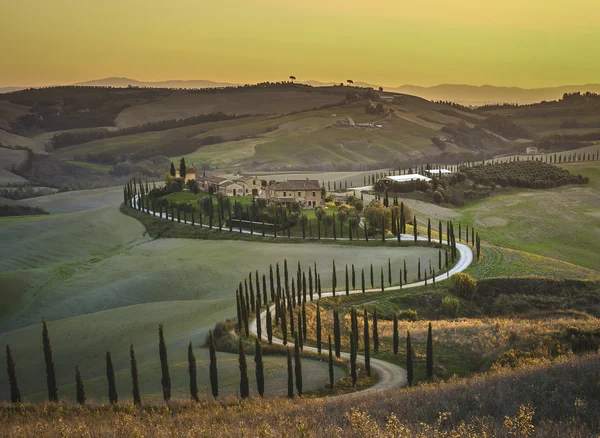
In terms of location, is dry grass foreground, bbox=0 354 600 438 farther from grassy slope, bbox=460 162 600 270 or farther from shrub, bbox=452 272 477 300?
grassy slope, bbox=460 162 600 270

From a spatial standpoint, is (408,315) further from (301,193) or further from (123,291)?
(301,193)

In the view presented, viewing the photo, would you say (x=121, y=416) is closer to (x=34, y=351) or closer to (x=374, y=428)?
(x=374, y=428)

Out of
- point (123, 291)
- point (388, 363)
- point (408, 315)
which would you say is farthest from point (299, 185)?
point (388, 363)

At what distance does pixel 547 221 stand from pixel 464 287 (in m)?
65.6

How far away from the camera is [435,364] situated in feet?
143

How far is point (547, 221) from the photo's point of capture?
415 ft

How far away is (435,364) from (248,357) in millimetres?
13241

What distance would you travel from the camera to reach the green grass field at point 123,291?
4638 cm

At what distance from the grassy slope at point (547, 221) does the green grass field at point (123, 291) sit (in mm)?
29881

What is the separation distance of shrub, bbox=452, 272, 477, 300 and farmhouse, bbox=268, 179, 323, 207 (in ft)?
179

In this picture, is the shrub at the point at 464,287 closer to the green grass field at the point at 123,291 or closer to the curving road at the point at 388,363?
the curving road at the point at 388,363

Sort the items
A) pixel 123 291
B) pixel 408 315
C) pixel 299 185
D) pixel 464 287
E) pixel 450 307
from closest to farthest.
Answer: pixel 408 315, pixel 450 307, pixel 464 287, pixel 123 291, pixel 299 185

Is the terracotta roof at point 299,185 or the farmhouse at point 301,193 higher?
the terracotta roof at point 299,185

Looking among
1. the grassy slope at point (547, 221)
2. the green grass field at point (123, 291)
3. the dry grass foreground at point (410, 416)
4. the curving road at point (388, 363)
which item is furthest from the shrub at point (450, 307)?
the grassy slope at point (547, 221)
